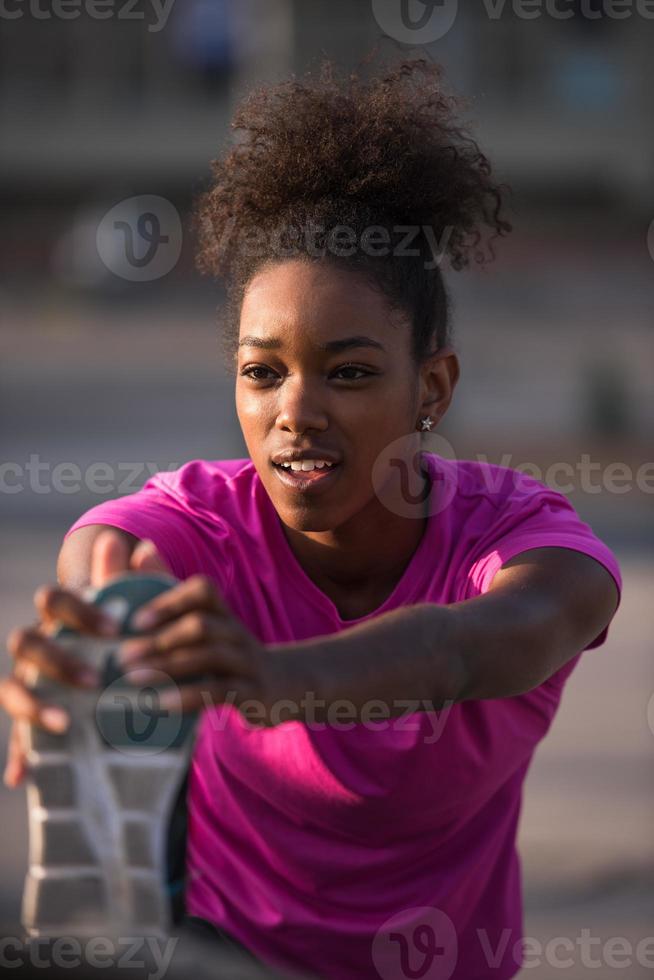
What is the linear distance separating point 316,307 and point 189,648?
0.95 meters

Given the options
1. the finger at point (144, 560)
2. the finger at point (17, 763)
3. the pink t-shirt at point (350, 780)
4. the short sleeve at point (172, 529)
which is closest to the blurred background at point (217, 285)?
the pink t-shirt at point (350, 780)

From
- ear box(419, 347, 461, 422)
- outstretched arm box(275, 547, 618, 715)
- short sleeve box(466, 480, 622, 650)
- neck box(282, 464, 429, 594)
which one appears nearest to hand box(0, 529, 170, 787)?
outstretched arm box(275, 547, 618, 715)

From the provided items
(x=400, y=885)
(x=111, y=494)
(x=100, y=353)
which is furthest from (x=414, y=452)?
(x=100, y=353)

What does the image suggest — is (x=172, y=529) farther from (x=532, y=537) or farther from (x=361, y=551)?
(x=532, y=537)

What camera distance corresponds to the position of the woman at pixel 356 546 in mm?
2270

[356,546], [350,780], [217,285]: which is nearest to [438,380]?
[356,546]

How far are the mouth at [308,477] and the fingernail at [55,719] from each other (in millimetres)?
927

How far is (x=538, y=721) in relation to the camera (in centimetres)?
253

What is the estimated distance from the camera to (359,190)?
2.50 meters

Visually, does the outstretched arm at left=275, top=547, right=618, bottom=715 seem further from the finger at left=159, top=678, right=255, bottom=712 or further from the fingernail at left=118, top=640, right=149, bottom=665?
the fingernail at left=118, top=640, right=149, bottom=665

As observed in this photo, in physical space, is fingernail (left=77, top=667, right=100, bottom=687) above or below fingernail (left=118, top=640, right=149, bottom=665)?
below

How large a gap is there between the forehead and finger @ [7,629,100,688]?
936 millimetres

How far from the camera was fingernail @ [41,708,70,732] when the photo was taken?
1.41 metres

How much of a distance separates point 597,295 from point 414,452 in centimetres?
1778
